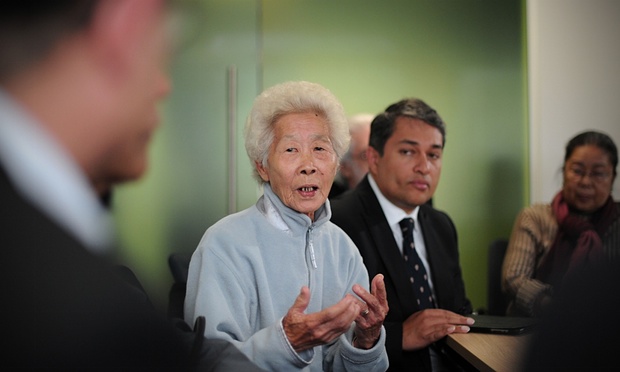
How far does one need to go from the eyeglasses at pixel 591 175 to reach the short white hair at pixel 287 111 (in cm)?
141

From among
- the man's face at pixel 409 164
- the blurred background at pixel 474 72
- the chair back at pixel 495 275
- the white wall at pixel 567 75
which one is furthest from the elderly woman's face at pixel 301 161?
the white wall at pixel 567 75

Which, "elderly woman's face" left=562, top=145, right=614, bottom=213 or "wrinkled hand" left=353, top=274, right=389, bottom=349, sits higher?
"elderly woman's face" left=562, top=145, right=614, bottom=213

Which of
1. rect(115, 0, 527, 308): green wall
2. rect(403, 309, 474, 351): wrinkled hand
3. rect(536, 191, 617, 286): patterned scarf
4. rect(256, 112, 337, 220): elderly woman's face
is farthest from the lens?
rect(115, 0, 527, 308): green wall

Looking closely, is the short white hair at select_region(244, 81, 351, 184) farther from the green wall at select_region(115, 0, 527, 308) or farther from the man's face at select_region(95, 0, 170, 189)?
the green wall at select_region(115, 0, 527, 308)

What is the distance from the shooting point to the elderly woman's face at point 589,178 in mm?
2455

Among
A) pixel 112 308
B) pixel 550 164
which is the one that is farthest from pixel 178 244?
pixel 550 164

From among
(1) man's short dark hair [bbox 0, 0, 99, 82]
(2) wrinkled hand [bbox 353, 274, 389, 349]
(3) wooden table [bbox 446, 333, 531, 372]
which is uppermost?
(1) man's short dark hair [bbox 0, 0, 99, 82]

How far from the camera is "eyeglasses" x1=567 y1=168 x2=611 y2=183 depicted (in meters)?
2.45

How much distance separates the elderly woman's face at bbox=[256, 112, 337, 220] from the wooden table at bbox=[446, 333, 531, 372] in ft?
1.43

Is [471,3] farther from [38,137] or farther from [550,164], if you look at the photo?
[38,137]

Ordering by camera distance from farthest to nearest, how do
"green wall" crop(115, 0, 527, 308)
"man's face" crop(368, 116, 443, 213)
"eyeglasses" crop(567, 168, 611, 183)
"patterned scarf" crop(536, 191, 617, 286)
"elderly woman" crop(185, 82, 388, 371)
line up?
"green wall" crop(115, 0, 527, 308) < "eyeglasses" crop(567, 168, 611, 183) < "patterned scarf" crop(536, 191, 617, 286) < "man's face" crop(368, 116, 443, 213) < "elderly woman" crop(185, 82, 388, 371)

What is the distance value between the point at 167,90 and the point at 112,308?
0.48 ft

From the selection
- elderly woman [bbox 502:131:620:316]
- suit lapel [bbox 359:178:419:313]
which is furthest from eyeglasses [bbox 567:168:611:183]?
suit lapel [bbox 359:178:419:313]

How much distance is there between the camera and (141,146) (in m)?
0.40
